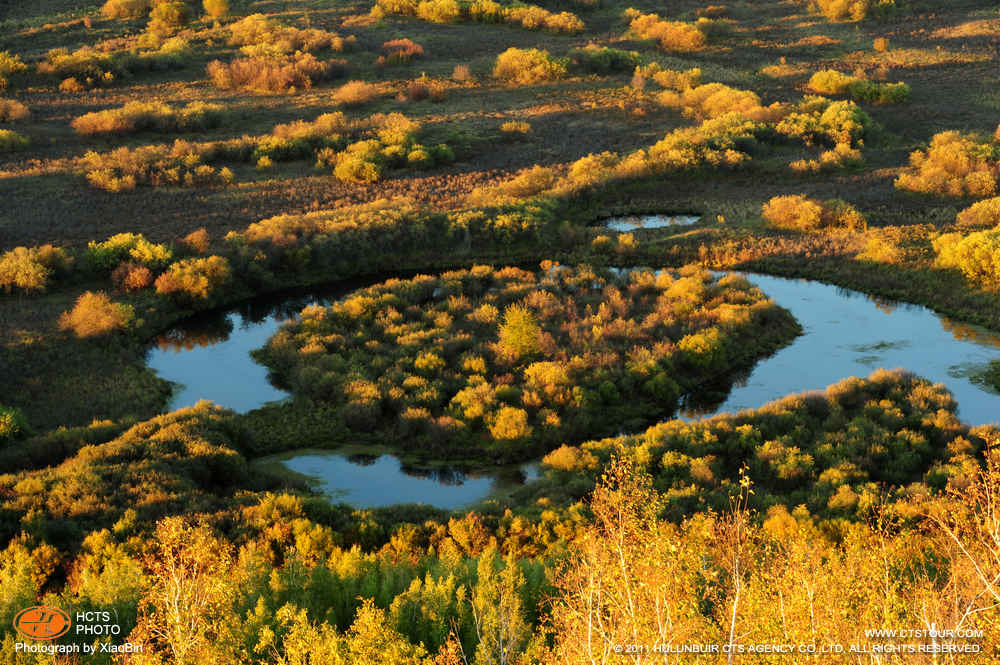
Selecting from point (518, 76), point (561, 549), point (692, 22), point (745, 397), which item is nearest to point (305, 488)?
point (561, 549)

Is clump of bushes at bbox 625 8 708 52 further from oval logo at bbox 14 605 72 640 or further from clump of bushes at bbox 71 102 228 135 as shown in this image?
oval logo at bbox 14 605 72 640

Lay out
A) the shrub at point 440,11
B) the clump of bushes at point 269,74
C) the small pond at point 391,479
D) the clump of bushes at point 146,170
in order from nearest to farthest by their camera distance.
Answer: the small pond at point 391,479
the clump of bushes at point 146,170
the clump of bushes at point 269,74
the shrub at point 440,11

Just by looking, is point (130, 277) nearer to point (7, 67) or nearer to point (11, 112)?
point (11, 112)

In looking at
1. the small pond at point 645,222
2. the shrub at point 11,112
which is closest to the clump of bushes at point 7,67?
the shrub at point 11,112

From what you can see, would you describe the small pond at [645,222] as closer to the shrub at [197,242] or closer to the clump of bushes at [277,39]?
the shrub at [197,242]

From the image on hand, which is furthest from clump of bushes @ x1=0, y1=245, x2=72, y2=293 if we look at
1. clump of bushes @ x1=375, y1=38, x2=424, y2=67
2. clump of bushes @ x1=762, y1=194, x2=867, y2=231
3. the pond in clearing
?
clump of bushes @ x1=375, y1=38, x2=424, y2=67

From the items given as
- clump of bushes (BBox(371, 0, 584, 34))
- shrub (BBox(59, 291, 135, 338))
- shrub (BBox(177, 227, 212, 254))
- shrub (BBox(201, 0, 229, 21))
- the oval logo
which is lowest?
shrub (BBox(59, 291, 135, 338))
